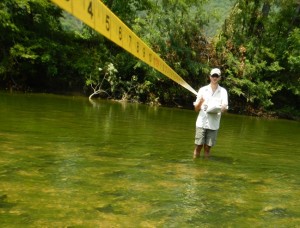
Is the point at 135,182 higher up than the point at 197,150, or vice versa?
the point at 197,150

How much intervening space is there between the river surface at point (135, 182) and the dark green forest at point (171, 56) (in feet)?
47.6

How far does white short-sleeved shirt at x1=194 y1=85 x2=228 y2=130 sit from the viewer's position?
6461mm

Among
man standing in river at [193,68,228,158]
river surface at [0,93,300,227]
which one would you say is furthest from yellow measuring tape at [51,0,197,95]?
man standing in river at [193,68,228,158]

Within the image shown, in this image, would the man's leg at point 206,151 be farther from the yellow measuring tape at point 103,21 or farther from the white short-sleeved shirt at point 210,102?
the yellow measuring tape at point 103,21

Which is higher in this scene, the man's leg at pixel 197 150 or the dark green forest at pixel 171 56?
the dark green forest at pixel 171 56

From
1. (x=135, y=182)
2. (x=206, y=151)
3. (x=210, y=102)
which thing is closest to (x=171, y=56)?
(x=206, y=151)

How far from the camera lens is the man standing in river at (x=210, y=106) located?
6.43m

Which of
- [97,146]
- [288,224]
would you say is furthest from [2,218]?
[97,146]

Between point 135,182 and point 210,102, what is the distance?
209 cm

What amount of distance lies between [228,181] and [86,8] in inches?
134

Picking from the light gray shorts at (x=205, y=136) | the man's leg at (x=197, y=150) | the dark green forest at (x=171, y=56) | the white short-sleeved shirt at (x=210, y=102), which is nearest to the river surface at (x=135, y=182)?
the man's leg at (x=197, y=150)

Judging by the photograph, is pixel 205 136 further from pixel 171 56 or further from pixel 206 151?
pixel 171 56

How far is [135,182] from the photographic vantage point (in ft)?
16.3

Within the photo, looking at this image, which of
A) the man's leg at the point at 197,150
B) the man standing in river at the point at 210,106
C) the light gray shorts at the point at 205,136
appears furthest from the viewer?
the man's leg at the point at 197,150
